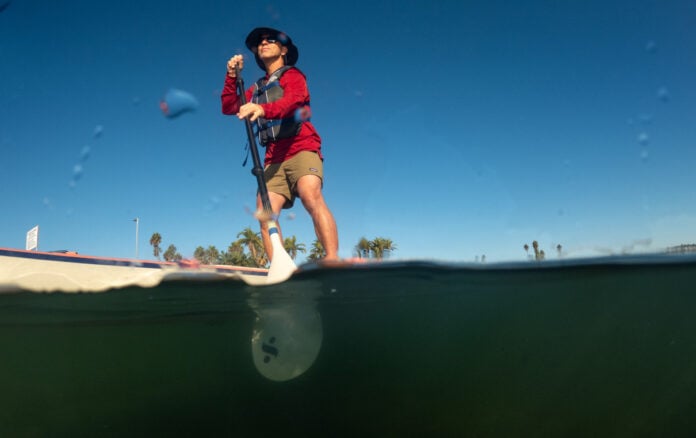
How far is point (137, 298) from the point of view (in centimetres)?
388

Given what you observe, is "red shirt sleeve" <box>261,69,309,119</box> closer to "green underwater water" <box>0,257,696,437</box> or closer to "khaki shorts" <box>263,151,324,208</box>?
"khaki shorts" <box>263,151,324,208</box>

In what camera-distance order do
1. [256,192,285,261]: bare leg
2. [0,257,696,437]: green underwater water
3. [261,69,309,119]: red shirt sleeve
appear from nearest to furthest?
[261,69,309,119]: red shirt sleeve
[256,192,285,261]: bare leg
[0,257,696,437]: green underwater water

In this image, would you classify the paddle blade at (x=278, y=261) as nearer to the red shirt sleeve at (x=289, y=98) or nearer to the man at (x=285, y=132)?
the man at (x=285, y=132)

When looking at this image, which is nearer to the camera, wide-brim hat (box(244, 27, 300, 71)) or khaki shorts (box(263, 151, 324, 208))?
khaki shorts (box(263, 151, 324, 208))

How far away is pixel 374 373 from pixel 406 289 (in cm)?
128

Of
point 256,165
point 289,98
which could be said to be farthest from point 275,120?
point 256,165

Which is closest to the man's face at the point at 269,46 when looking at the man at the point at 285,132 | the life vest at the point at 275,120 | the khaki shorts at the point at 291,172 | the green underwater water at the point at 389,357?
the man at the point at 285,132

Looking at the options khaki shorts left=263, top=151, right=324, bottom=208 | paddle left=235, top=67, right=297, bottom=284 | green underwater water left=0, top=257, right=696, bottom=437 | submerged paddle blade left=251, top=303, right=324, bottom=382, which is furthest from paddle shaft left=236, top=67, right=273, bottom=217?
submerged paddle blade left=251, top=303, right=324, bottom=382

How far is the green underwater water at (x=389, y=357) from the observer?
4316 mm

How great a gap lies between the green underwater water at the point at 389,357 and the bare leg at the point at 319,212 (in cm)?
89

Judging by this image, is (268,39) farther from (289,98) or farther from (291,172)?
(291,172)

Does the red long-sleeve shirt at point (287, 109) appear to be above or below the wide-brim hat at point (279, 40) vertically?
below

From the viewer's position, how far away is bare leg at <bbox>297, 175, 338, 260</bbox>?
114 inches

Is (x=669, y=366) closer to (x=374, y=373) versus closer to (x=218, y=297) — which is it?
(x=374, y=373)
